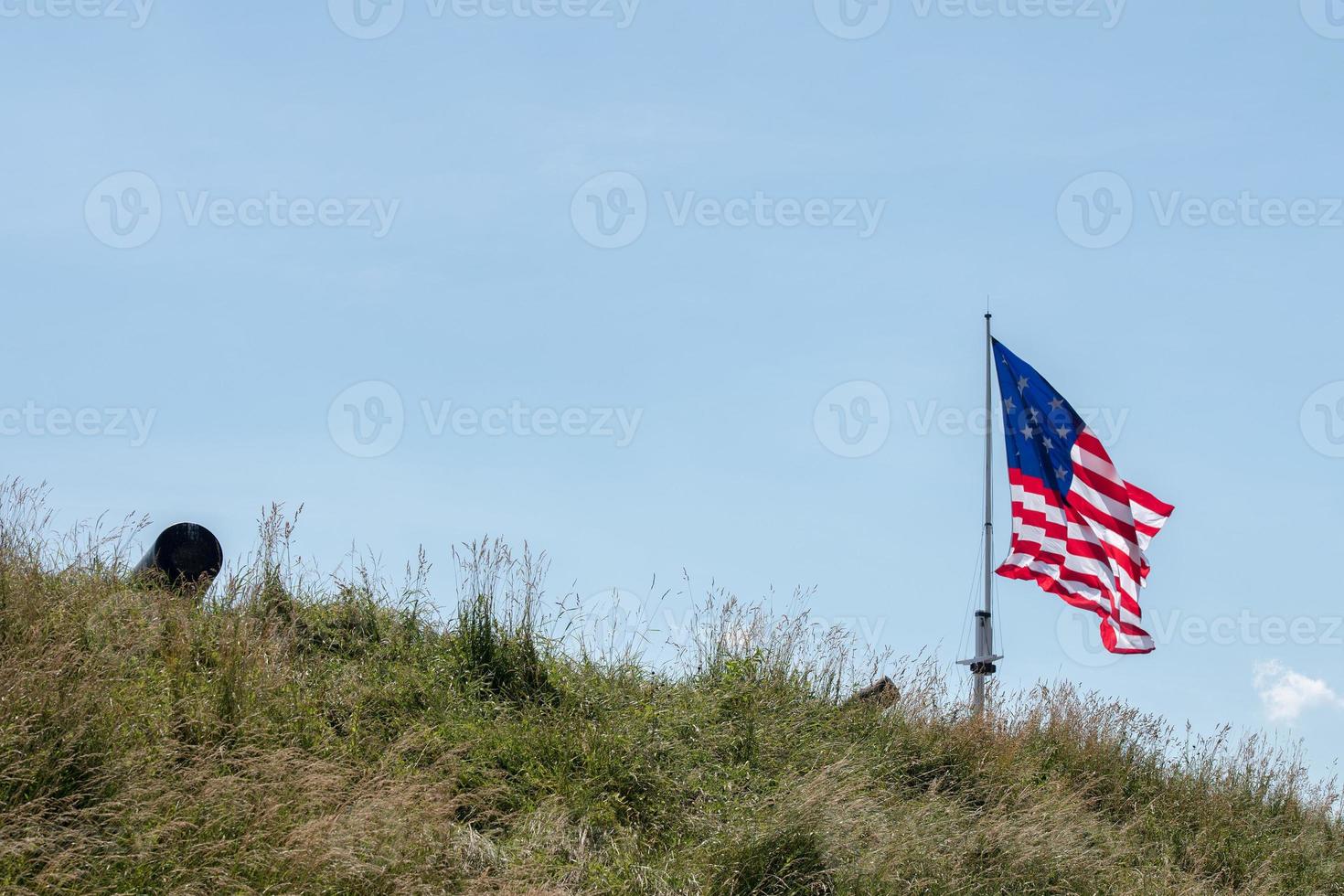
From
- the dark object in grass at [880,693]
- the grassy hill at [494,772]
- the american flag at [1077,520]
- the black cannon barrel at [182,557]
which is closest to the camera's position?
the grassy hill at [494,772]

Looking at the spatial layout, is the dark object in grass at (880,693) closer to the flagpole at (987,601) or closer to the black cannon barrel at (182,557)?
the flagpole at (987,601)

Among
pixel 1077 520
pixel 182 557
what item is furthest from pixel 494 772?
pixel 1077 520

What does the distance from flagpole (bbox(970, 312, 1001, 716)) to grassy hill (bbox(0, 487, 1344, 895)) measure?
766mm

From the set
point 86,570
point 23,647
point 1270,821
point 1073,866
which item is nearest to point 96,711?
point 23,647

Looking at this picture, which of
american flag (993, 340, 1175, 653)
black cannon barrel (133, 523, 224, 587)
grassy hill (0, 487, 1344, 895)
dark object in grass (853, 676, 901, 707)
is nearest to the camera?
grassy hill (0, 487, 1344, 895)

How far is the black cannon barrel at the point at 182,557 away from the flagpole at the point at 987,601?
27.1ft

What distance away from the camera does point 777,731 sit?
12.8 m

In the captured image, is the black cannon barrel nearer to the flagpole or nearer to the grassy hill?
the grassy hill

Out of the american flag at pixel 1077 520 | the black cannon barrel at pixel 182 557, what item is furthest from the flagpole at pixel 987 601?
the black cannon barrel at pixel 182 557

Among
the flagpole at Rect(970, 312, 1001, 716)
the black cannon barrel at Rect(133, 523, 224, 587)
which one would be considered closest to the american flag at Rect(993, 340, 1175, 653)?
the flagpole at Rect(970, 312, 1001, 716)

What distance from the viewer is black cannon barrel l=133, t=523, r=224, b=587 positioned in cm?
1217

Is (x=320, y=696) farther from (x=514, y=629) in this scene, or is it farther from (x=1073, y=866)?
(x=1073, y=866)

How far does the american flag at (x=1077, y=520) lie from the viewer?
15555 mm

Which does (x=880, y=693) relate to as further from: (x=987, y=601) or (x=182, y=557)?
(x=182, y=557)
